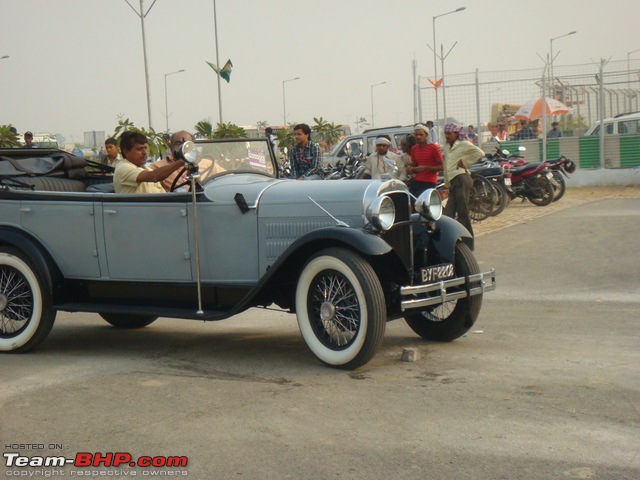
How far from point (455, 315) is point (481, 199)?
11.0 m

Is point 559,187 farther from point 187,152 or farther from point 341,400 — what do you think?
point 341,400

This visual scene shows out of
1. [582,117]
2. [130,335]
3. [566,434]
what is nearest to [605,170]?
[582,117]

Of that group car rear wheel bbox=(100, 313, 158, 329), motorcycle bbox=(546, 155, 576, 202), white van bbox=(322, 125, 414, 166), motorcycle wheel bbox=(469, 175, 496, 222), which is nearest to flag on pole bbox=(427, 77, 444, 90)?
white van bbox=(322, 125, 414, 166)

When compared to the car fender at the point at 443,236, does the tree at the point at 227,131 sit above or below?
above

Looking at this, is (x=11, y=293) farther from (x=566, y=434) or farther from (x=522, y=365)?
(x=566, y=434)

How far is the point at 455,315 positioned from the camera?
671 centimetres

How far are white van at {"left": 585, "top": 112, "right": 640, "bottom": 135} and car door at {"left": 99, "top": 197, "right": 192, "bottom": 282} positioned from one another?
19.5m

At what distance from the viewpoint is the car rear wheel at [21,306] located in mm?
6883

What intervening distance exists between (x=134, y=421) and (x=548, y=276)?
22.0ft

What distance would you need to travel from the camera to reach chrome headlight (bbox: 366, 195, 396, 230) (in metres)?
5.91

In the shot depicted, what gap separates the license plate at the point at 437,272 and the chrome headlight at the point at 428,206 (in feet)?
1.28

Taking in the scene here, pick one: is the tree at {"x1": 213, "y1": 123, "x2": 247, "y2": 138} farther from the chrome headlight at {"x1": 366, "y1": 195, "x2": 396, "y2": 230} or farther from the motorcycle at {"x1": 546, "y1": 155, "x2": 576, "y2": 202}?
the chrome headlight at {"x1": 366, "y1": 195, "x2": 396, "y2": 230}

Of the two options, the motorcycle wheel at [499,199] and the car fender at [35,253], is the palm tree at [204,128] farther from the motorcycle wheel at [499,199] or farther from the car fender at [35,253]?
the car fender at [35,253]

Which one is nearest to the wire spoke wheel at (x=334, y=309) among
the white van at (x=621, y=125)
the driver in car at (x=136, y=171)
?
the driver in car at (x=136, y=171)
